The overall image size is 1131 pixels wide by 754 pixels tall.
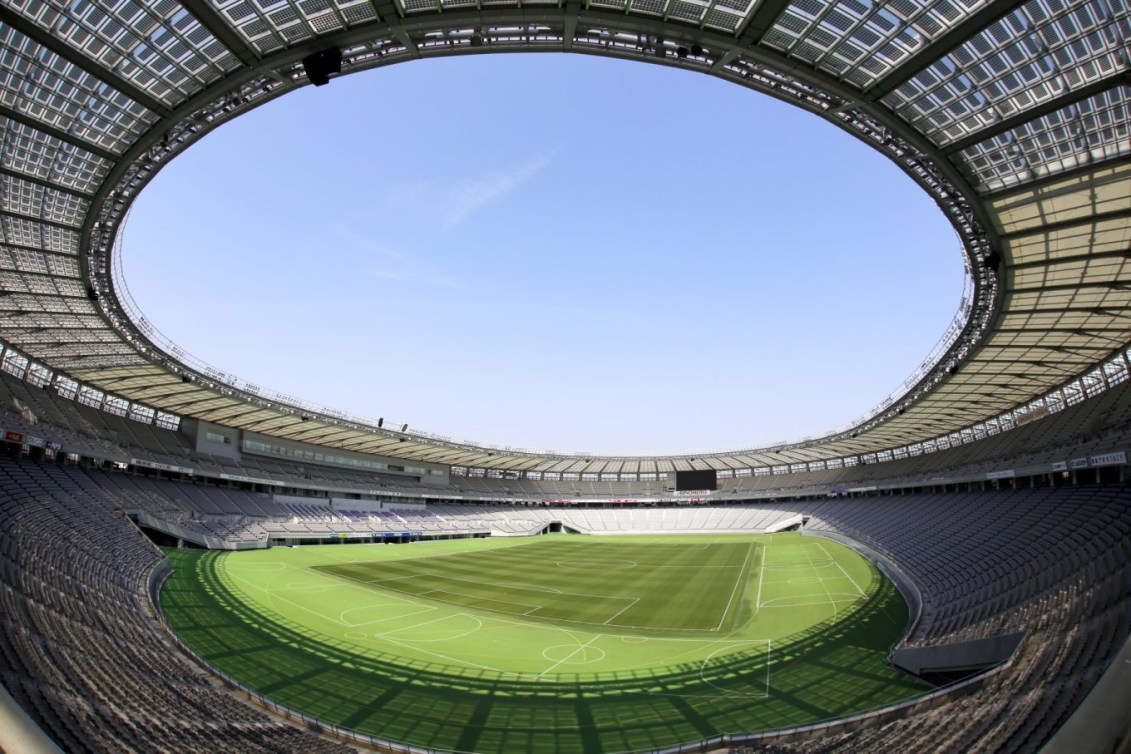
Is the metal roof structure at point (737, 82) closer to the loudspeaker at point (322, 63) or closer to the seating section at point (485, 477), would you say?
the loudspeaker at point (322, 63)

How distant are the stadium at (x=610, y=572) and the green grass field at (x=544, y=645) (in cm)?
21

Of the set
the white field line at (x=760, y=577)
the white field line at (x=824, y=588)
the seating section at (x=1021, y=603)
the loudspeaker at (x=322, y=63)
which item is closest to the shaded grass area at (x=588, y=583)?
the white field line at (x=760, y=577)

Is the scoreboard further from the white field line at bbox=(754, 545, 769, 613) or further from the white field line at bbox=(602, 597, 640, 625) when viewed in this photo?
the white field line at bbox=(602, 597, 640, 625)

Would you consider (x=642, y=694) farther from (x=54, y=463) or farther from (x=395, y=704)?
(x=54, y=463)

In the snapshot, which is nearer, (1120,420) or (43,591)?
(43,591)

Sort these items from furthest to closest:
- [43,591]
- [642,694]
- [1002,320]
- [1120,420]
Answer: [1120,420], [1002,320], [642,694], [43,591]

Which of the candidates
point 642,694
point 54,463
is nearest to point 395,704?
point 642,694

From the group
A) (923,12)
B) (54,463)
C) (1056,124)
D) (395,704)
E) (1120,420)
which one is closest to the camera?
(923,12)

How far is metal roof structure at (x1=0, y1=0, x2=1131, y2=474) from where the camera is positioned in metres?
13.1

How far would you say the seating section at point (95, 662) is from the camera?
10484 mm

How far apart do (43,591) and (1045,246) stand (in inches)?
1420

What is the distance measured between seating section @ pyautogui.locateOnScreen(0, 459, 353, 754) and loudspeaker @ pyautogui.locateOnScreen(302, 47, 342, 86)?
1474cm

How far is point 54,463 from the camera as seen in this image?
3747cm

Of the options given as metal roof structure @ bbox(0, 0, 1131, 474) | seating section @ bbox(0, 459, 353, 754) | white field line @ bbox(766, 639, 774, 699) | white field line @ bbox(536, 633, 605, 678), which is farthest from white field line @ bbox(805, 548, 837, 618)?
seating section @ bbox(0, 459, 353, 754)
